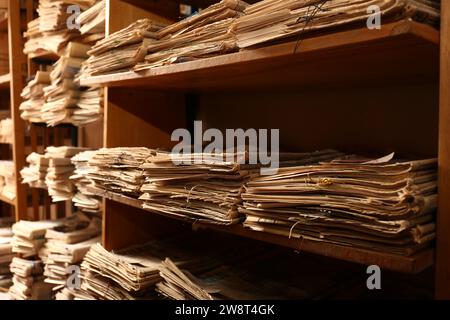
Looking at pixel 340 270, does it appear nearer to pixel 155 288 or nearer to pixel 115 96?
pixel 155 288

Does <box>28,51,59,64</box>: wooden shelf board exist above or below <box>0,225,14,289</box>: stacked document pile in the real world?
above

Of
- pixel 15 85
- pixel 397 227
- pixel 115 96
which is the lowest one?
pixel 397 227

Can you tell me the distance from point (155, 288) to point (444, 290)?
89 cm

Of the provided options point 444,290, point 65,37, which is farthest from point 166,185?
point 65,37

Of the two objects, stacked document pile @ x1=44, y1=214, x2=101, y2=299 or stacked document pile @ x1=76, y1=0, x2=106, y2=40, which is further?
stacked document pile @ x1=44, y1=214, x2=101, y2=299

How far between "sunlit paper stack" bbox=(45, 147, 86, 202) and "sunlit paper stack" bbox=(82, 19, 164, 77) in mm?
559

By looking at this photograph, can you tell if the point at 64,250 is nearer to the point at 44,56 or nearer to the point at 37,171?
the point at 37,171

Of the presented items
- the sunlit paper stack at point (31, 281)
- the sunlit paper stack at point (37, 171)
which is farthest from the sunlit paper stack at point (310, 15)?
the sunlit paper stack at point (31, 281)

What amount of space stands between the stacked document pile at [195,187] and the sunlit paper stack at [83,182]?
0.43 meters

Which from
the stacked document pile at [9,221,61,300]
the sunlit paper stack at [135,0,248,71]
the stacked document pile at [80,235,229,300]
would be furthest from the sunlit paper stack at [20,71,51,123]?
the sunlit paper stack at [135,0,248,71]

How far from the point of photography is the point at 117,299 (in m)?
1.41

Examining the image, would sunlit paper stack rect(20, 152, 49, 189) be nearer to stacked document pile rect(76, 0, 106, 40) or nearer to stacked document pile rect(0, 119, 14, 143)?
stacked document pile rect(0, 119, 14, 143)

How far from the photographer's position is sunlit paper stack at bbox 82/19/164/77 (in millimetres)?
1307

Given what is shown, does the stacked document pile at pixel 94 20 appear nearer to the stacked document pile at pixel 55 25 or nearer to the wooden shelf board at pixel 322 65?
the stacked document pile at pixel 55 25
